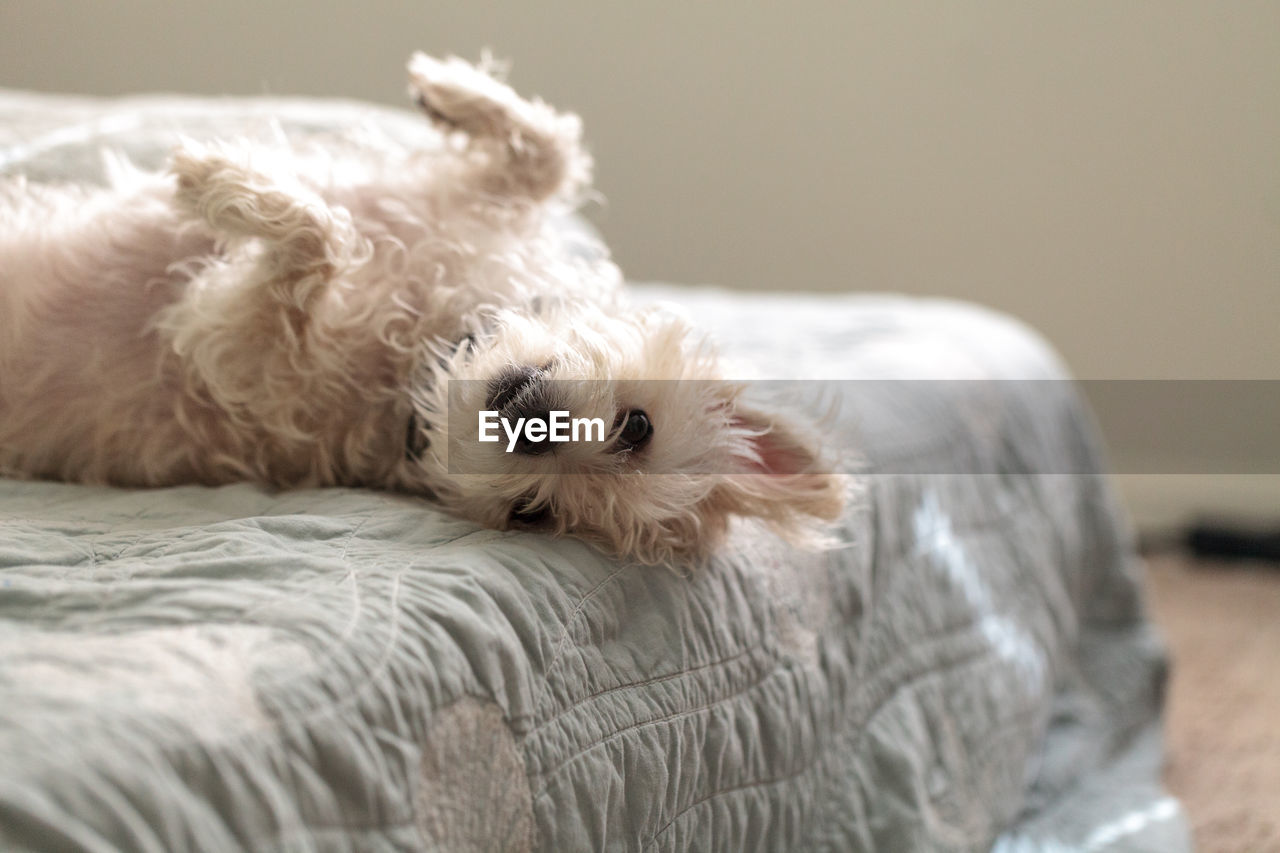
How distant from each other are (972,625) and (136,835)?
112 centimetres

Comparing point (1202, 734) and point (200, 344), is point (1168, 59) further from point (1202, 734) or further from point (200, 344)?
point (200, 344)

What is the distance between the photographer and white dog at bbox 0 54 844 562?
97 centimetres

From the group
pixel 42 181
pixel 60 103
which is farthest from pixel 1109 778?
pixel 60 103

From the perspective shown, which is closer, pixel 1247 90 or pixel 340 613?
pixel 340 613

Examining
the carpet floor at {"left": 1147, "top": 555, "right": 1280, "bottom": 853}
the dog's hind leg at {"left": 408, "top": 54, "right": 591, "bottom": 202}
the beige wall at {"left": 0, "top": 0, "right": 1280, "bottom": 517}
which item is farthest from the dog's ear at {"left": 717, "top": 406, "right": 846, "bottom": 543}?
the beige wall at {"left": 0, "top": 0, "right": 1280, "bottom": 517}

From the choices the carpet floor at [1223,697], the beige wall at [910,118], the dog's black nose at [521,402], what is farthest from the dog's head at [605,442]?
the beige wall at [910,118]

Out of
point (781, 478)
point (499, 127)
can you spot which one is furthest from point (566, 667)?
point (499, 127)

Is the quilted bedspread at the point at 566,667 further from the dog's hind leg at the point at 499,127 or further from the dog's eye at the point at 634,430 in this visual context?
the dog's hind leg at the point at 499,127

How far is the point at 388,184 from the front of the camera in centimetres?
122

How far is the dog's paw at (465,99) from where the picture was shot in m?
1.27

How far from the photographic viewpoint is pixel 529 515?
3.20ft

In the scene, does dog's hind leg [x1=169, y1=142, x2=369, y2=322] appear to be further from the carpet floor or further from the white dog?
the carpet floor

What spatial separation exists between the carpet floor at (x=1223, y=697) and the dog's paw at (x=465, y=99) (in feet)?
4.36

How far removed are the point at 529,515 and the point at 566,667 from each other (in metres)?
0.19
